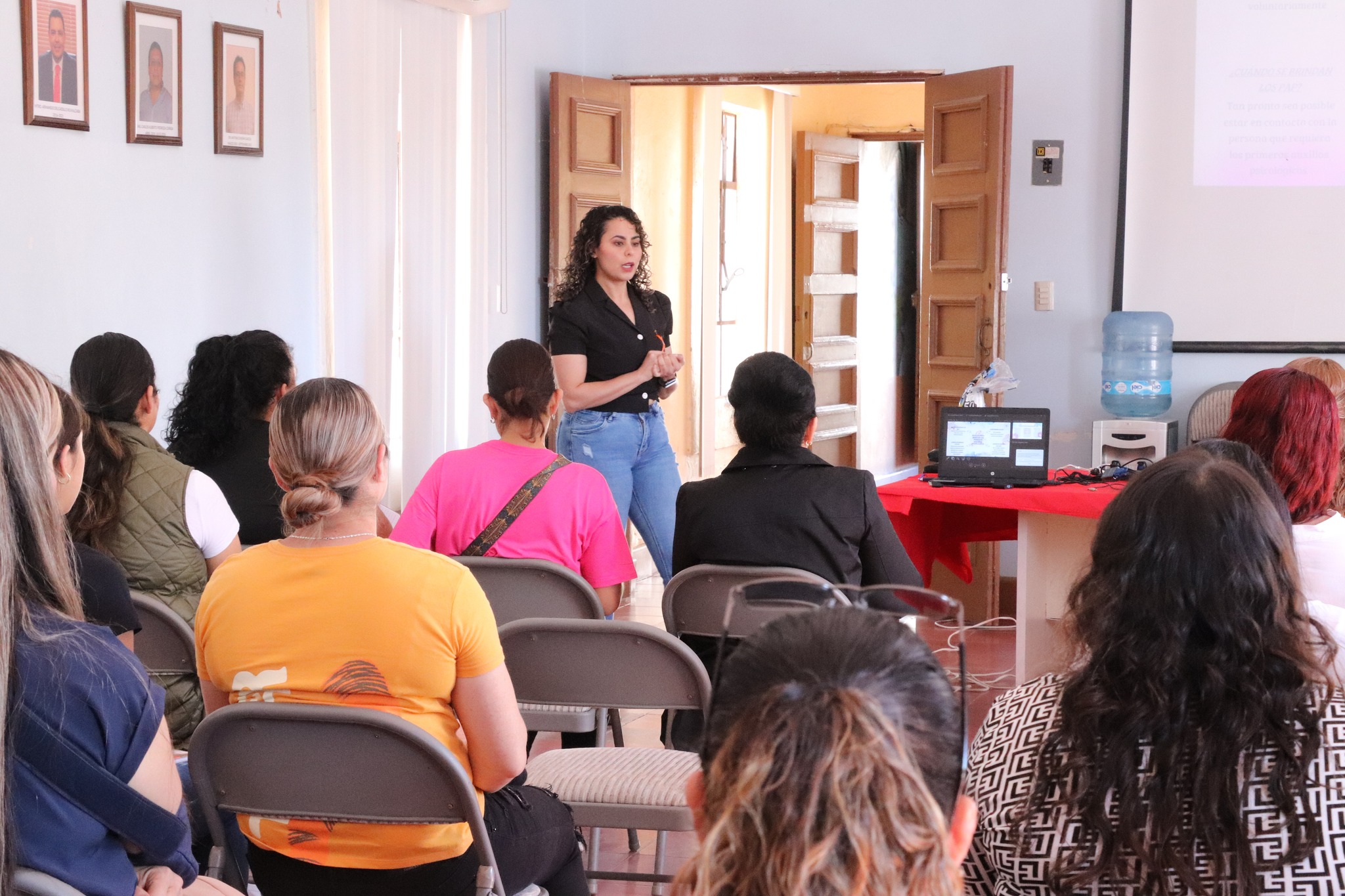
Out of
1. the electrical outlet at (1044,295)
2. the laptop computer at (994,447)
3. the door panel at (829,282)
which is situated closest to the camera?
the laptop computer at (994,447)

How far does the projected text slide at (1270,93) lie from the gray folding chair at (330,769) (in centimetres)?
468

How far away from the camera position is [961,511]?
14.1ft

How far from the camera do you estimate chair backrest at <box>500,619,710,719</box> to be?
7.20 feet

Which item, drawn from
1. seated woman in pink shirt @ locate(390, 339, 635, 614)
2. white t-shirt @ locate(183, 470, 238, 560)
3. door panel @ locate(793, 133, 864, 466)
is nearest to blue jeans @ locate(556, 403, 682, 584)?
seated woman in pink shirt @ locate(390, 339, 635, 614)

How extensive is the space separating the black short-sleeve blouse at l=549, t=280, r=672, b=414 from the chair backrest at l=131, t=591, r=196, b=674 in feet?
6.77

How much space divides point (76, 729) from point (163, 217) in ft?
9.42

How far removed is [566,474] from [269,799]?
4.03 feet

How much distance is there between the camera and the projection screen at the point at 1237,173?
5.17 m

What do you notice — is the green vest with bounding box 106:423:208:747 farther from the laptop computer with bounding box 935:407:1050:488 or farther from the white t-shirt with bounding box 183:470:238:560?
the laptop computer with bounding box 935:407:1050:488

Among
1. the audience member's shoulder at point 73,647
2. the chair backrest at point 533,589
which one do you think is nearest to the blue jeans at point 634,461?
the chair backrest at point 533,589

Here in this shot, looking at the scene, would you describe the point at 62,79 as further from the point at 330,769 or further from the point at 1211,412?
the point at 1211,412

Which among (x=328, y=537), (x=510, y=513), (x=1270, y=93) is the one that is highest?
(x=1270, y=93)

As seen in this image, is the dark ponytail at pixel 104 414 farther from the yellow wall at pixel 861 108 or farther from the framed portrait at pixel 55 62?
the yellow wall at pixel 861 108

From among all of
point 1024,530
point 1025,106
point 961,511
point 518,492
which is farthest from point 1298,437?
point 1025,106
